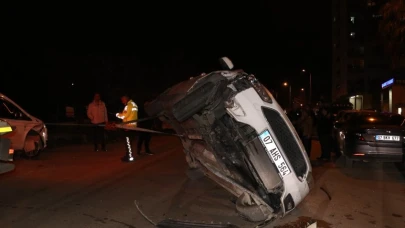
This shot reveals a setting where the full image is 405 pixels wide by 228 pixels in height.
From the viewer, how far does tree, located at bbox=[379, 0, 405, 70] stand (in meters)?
13.9

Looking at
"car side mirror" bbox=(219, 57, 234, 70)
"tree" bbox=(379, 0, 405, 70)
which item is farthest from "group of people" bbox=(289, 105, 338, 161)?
"car side mirror" bbox=(219, 57, 234, 70)

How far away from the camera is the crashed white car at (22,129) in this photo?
432 inches

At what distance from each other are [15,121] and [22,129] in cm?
26

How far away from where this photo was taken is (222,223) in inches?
234

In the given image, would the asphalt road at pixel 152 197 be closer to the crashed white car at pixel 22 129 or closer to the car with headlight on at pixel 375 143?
the car with headlight on at pixel 375 143

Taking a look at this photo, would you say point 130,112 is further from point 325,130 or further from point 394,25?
point 394,25

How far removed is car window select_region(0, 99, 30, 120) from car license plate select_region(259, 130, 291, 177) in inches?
318

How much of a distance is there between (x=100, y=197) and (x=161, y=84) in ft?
86.7

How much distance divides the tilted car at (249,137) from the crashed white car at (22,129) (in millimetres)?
6827

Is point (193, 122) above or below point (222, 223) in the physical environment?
above

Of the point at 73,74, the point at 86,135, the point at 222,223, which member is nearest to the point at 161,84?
the point at 73,74

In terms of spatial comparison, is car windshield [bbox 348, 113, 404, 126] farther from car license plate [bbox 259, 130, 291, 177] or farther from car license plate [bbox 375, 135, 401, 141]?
car license plate [bbox 259, 130, 291, 177]

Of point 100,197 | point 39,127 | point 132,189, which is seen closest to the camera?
point 100,197

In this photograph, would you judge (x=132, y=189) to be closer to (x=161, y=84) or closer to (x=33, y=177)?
(x=33, y=177)
